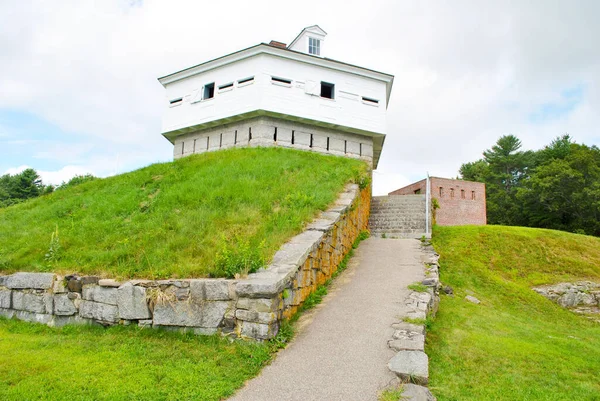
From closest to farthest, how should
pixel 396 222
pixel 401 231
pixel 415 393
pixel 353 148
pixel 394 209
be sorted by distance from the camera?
pixel 415 393 < pixel 401 231 < pixel 396 222 < pixel 394 209 < pixel 353 148

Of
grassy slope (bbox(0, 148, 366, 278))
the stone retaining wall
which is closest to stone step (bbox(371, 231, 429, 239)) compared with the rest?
grassy slope (bbox(0, 148, 366, 278))

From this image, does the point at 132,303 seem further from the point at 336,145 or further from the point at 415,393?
the point at 336,145

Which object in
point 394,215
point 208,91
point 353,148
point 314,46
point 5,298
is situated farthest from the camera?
point 314,46

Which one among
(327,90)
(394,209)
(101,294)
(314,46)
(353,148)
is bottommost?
(101,294)

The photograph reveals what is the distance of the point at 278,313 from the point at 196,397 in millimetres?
1721

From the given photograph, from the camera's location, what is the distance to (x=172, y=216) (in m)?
8.27

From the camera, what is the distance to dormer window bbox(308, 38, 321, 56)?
18.8 m

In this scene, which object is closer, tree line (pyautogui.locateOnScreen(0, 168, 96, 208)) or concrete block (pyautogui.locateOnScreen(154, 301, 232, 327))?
concrete block (pyautogui.locateOnScreen(154, 301, 232, 327))

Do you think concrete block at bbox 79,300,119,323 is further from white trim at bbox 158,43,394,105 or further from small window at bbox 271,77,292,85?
white trim at bbox 158,43,394,105

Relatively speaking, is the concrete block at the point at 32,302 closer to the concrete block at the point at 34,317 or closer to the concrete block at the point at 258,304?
the concrete block at the point at 34,317

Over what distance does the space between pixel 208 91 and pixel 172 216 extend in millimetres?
11156

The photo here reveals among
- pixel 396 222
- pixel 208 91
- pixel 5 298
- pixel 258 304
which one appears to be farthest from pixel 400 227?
pixel 5 298

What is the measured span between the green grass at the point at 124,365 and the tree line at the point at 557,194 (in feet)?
106

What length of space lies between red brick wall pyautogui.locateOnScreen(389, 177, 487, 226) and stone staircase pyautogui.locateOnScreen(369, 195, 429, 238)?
1095cm
